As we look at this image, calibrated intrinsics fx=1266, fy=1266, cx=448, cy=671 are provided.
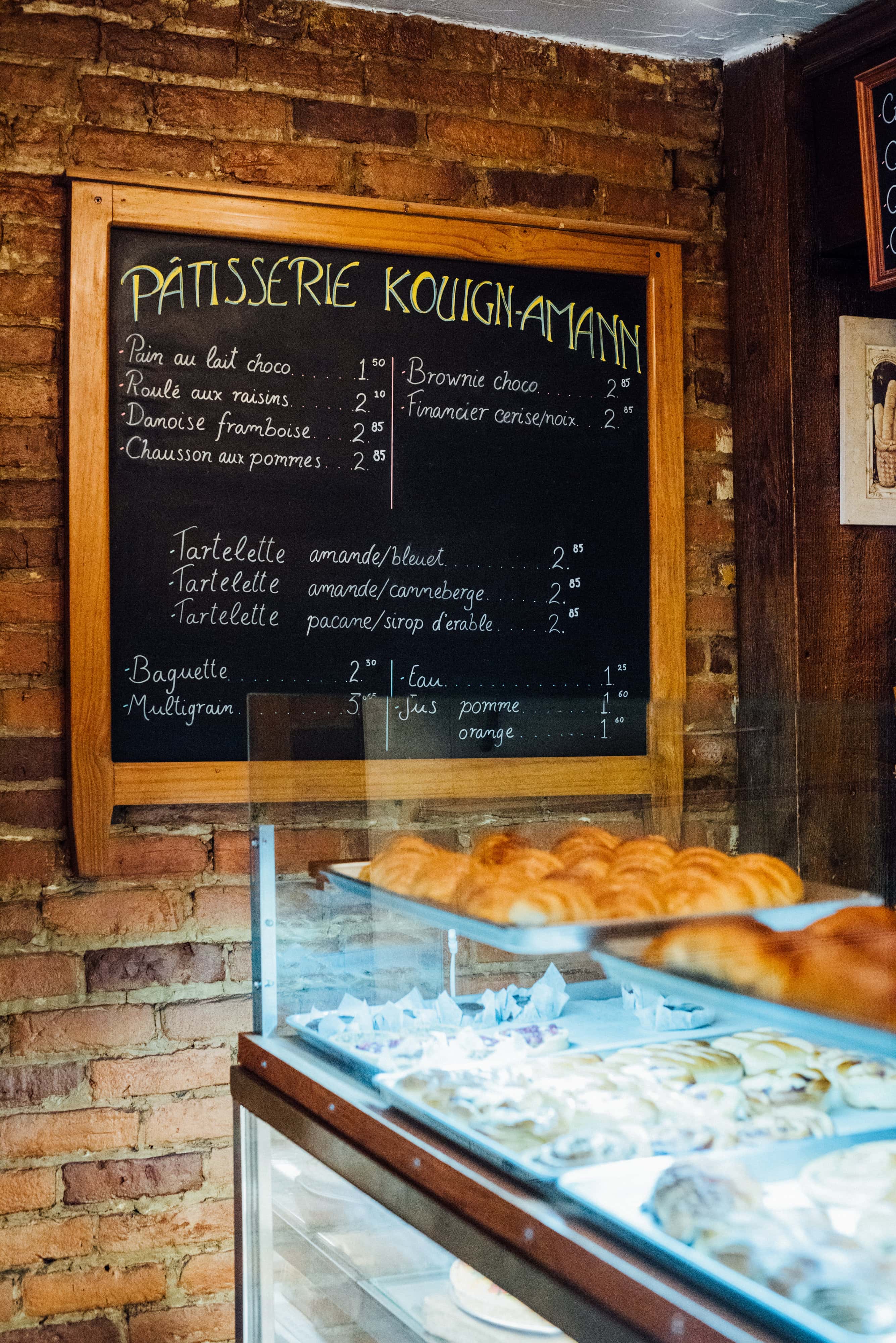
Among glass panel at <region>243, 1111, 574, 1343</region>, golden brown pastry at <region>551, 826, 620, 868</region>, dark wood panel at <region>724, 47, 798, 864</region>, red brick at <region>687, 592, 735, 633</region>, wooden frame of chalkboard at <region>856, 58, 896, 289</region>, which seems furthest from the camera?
red brick at <region>687, 592, 735, 633</region>

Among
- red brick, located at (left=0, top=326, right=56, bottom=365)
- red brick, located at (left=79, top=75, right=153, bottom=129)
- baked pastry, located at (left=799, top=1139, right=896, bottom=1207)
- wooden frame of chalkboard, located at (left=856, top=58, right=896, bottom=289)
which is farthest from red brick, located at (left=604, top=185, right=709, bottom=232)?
baked pastry, located at (left=799, top=1139, right=896, bottom=1207)

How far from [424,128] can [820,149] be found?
79 centimetres

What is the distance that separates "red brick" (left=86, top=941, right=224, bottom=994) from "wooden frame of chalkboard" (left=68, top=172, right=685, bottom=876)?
0.17 metres

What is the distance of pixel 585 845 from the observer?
132 cm

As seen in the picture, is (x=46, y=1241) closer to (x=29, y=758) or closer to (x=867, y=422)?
(x=29, y=758)

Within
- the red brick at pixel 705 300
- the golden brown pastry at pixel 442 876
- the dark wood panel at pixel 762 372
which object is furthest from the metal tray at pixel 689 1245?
the red brick at pixel 705 300

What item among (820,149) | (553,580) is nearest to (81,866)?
(553,580)

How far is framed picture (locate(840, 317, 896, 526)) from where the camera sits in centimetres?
258

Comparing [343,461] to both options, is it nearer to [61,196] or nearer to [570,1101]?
[61,196]

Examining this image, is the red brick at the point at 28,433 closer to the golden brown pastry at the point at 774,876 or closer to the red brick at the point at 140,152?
the red brick at the point at 140,152

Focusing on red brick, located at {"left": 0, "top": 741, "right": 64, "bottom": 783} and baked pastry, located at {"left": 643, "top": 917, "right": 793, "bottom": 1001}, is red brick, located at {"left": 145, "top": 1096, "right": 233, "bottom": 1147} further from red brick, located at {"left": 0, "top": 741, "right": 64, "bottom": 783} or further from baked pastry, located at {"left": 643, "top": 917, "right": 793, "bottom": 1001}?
baked pastry, located at {"left": 643, "top": 917, "right": 793, "bottom": 1001}

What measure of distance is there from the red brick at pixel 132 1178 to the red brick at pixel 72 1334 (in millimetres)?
135

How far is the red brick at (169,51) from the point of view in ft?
7.56

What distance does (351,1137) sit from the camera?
1271 millimetres
